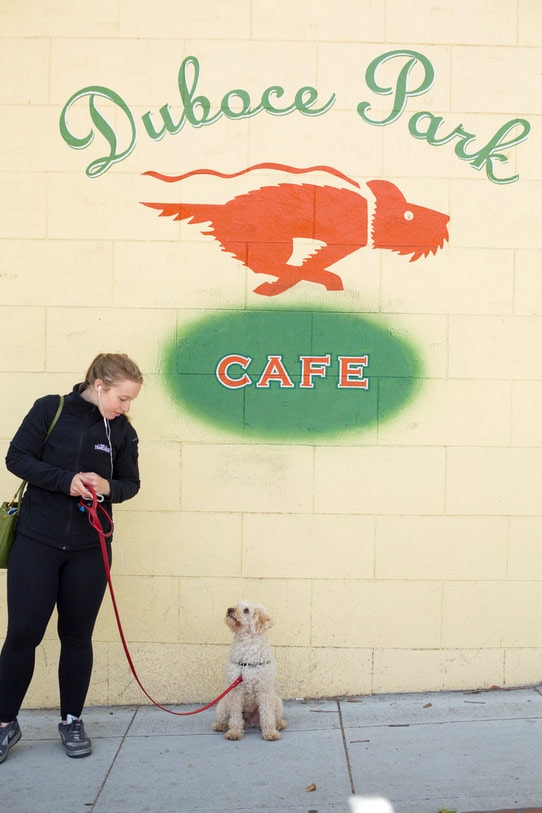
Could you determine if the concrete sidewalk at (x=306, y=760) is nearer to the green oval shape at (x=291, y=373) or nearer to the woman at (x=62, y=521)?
the woman at (x=62, y=521)

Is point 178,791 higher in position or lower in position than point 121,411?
lower

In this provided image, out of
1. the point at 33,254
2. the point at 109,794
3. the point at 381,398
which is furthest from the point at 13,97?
the point at 109,794

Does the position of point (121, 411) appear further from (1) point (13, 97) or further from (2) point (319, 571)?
(1) point (13, 97)

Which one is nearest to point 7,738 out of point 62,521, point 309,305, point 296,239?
point 62,521

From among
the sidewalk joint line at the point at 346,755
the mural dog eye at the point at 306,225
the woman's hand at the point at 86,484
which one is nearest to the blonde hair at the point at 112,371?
the woman's hand at the point at 86,484

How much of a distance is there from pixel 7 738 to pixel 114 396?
1.64 meters

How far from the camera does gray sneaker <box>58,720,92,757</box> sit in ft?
13.0

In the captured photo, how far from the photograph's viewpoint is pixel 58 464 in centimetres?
384

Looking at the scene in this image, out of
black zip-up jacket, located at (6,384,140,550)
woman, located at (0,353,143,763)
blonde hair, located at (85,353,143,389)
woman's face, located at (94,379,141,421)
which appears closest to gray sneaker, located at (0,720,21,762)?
woman, located at (0,353,143,763)

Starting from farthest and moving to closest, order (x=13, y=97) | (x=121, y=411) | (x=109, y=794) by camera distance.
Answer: (x=13, y=97), (x=121, y=411), (x=109, y=794)

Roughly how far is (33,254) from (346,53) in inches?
78.1

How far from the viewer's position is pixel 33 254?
15.0ft

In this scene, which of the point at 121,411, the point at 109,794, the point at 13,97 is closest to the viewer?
the point at 109,794

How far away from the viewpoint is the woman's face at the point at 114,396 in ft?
12.5
